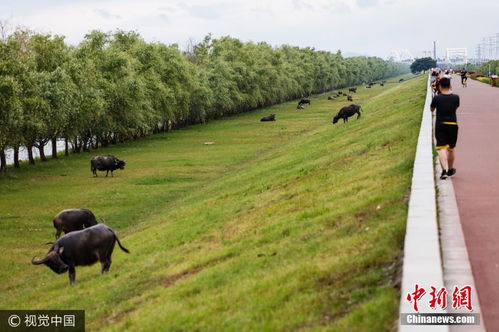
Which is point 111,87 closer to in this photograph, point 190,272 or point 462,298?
point 190,272

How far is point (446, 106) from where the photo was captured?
13828mm

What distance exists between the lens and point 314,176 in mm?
21734

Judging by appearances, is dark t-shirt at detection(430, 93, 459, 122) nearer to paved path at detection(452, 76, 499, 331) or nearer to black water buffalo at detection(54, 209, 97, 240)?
paved path at detection(452, 76, 499, 331)

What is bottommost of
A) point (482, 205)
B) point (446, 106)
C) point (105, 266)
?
point (105, 266)

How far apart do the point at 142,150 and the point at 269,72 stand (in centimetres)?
5169

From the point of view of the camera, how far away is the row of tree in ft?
140

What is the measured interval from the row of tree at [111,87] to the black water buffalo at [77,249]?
2417 centimetres

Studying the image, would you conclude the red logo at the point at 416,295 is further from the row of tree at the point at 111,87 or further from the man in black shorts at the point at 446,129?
the row of tree at the point at 111,87

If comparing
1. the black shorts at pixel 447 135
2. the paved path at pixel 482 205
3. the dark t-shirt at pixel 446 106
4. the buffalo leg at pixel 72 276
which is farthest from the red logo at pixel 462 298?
the buffalo leg at pixel 72 276

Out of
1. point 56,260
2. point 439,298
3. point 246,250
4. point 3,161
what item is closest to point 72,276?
point 56,260

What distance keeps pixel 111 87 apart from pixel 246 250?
48394 mm

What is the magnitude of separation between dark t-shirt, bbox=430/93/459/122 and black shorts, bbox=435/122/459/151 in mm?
138

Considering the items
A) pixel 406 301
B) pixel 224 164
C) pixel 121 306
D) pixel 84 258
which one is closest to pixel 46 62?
pixel 224 164

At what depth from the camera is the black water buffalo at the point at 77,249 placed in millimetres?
15734
